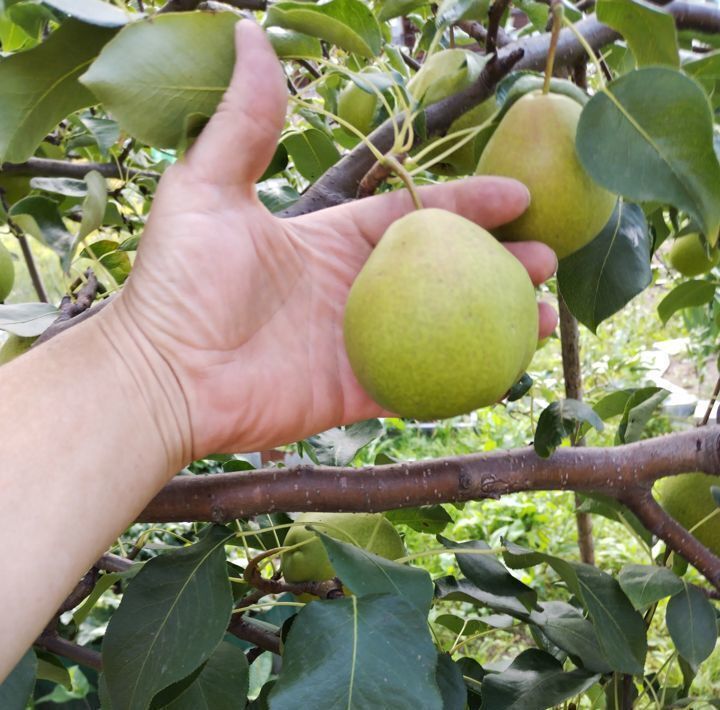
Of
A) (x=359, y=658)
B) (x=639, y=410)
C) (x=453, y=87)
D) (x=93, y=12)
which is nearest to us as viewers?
(x=93, y=12)

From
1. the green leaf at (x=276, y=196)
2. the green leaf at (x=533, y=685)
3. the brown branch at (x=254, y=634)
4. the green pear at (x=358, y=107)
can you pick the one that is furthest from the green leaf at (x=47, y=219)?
the green leaf at (x=533, y=685)

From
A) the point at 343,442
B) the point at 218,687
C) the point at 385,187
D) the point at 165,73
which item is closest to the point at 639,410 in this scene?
the point at 343,442

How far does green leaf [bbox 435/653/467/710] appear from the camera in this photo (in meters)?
0.81

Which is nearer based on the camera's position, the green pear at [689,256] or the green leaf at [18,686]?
the green leaf at [18,686]

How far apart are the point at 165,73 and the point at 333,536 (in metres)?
0.60

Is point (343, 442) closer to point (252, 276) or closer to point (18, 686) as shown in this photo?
point (252, 276)

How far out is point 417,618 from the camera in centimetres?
71

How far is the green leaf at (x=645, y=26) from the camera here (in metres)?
0.61

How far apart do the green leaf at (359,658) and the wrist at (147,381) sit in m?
0.22

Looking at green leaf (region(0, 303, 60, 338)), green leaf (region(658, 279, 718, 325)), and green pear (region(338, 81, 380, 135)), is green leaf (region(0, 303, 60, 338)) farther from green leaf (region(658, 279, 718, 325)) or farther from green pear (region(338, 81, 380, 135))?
green leaf (region(658, 279, 718, 325))

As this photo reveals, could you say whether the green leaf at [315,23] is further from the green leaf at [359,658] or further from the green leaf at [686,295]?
the green leaf at [686,295]

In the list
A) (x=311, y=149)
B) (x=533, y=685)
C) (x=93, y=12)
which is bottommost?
(x=533, y=685)

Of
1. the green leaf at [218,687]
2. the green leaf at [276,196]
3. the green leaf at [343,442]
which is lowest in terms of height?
the green leaf at [218,687]

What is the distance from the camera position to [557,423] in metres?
0.85
